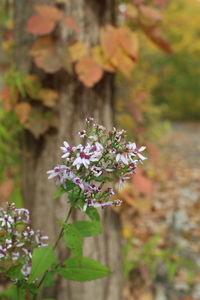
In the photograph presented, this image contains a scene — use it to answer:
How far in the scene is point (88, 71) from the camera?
66.6 inches

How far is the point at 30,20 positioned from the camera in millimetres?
1709

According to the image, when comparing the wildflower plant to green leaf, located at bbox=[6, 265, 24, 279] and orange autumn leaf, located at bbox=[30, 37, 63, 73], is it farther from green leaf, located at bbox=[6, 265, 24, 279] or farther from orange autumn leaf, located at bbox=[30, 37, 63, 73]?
orange autumn leaf, located at bbox=[30, 37, 63, 73]

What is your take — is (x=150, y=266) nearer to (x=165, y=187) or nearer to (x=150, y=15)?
(x=150, y=15)

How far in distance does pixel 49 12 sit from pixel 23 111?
1.54 ft

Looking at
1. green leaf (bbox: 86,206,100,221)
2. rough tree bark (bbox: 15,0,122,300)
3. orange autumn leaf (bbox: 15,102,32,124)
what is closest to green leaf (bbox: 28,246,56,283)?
green leaf (bbox: 86,206,100,221)

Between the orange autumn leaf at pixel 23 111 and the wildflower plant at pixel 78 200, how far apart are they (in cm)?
91

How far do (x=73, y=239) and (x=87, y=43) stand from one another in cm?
120

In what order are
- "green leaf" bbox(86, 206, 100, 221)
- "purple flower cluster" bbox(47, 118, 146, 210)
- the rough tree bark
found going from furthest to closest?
1. the rough tree bark
2. "green leaf" bbox(86, 206, 100, 221)
3. "purple flower cluster" bbox(47, 118, 146, 210)

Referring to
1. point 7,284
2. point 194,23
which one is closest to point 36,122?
point 7,284

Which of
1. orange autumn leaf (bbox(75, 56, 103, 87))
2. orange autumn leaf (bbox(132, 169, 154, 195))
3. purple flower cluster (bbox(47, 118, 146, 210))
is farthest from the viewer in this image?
orange autumn leaf (bbox(132, 169, 154, 195))

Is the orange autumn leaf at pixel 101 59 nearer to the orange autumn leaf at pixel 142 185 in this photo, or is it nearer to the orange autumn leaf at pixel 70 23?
the orange autumn leaf at pixel 70 23

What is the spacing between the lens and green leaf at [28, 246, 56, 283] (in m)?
0.81

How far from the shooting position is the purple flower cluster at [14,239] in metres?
0.81

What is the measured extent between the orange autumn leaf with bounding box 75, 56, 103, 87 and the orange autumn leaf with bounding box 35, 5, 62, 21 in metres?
0.23
